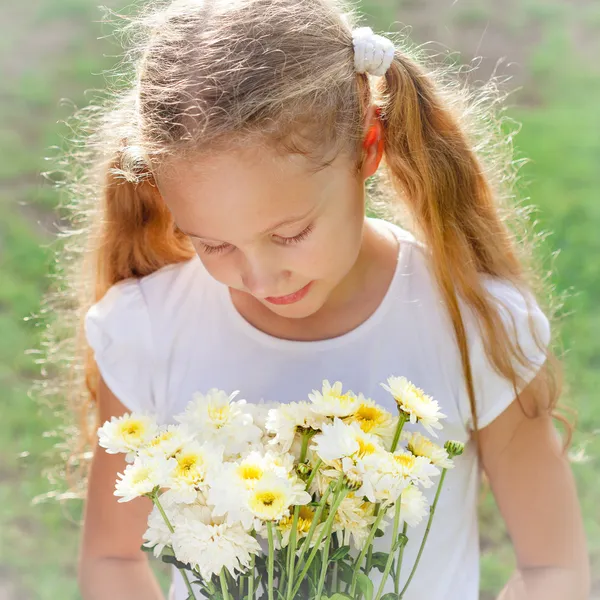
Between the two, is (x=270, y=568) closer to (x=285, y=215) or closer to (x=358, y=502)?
(x=358, y=502)

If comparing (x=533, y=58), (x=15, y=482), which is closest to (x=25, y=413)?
(x=15, y=482)

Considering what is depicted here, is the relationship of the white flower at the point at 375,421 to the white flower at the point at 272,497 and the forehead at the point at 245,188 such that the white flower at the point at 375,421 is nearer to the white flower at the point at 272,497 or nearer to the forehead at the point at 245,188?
the white flower at the point at 272,497

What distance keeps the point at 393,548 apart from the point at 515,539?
0.53 m

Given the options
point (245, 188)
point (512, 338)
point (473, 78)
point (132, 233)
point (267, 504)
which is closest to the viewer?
point (267, 504)

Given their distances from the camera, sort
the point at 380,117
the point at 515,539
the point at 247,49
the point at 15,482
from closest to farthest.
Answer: the point at 247,49
the point at 380,117
the point at 515,539
the point at 15,482

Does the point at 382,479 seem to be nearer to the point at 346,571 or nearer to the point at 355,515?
the point at 355,515

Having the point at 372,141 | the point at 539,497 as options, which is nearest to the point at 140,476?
the point at 372,141

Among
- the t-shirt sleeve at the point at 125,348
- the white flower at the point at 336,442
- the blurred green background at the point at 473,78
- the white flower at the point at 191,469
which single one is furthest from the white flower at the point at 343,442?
the blurred green background at the point at 473,78

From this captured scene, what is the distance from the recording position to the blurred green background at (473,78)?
7.38 feet

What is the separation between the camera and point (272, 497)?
909 mm

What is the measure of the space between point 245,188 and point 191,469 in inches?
14.1

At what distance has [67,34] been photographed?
352 cm

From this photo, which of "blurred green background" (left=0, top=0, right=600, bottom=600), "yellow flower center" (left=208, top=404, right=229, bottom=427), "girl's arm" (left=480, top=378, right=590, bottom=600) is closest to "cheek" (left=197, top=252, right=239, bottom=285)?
"yellow flower center" (left=208, top=404, right=229, bottom=427)

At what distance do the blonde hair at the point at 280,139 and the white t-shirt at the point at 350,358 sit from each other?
0.03 metres
